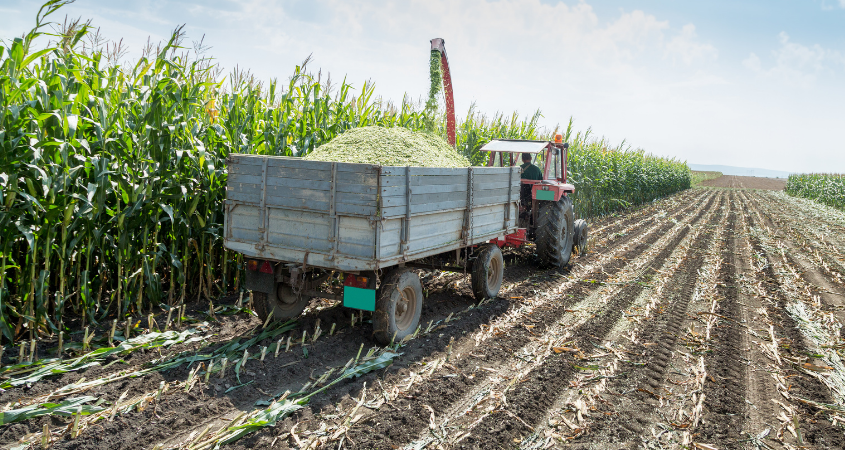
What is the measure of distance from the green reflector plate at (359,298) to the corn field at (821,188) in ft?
105

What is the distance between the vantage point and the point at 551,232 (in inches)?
326

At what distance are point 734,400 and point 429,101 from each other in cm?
590

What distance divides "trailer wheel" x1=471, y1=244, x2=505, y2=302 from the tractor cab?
2124 millimetres

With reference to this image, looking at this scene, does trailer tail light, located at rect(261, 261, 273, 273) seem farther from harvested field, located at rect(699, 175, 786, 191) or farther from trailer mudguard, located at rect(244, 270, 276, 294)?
harvested field, located at rect(699, 175, 786, 191)

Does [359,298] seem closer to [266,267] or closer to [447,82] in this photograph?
[266,267]

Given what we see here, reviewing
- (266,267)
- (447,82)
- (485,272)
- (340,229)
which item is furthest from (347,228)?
(447,82)

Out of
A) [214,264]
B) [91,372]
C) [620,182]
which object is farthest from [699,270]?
[620,182]

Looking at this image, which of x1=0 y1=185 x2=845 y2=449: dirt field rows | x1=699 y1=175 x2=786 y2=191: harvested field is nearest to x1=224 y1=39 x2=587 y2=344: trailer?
x1=0 y1=185 x2=845 y2=449: dirt field rows

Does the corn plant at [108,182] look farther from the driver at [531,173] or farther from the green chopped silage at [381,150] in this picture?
the driver at [531,173]

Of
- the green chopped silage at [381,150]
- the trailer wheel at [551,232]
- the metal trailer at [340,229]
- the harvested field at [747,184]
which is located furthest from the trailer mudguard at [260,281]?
the harvested field at [747,184]

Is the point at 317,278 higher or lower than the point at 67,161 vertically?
lower

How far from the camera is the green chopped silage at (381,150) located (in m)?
5.29

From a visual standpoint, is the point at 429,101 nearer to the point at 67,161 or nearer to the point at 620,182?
the point at 67,161

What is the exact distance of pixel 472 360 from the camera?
468cm
